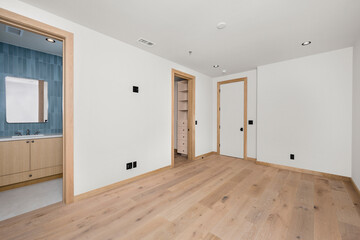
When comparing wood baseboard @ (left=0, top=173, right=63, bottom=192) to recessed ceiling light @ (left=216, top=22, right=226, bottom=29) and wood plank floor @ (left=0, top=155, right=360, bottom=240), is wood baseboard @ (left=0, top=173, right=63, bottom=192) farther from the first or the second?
recessed ceiling light @ (left=216, top=22, right=226, bottom=29)

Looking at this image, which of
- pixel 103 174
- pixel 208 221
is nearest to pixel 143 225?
pixel 208 221

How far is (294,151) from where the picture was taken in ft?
11.2

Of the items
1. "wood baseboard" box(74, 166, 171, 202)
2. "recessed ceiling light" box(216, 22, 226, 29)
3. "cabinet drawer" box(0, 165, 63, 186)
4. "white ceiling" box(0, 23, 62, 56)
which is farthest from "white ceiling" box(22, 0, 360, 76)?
"cabinet drawer" box(0, 165, 63, 186)

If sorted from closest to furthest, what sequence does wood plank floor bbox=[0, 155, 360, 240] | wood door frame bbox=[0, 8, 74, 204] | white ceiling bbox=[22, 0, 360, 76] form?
1. wood plank floor bbox=[0, 155, 360, 240]
2. white ceiling bbox=[22, 0, 360, 76]
3. wood door frame bbox=[0, 8, 74, 204]

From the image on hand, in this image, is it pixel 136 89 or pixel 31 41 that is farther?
pixel 136 89

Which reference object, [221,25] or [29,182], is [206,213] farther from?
[29,182]

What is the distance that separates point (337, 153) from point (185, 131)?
11.1 feet

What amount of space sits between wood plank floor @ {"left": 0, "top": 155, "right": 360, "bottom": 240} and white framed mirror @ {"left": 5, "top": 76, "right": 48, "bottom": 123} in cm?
202

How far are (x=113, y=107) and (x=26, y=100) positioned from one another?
77.3 inches

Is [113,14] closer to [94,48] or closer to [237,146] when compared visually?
[94,48]

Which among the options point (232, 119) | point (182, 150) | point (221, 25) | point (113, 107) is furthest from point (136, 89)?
point (232, 119)

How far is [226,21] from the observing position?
2.05 metres

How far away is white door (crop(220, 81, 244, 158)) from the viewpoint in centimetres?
444

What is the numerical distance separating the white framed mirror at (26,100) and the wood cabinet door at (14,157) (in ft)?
2.09
